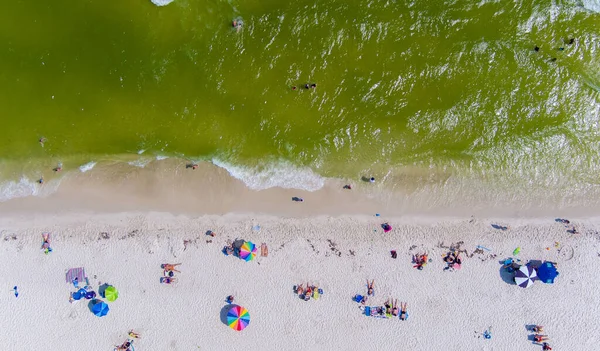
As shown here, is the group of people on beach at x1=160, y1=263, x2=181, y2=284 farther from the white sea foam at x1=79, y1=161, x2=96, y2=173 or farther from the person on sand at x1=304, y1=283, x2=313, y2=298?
the person on sand at x1=304, y1=283, x2=313, y2=298

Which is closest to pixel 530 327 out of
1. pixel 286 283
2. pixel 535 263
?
pixel 535 263

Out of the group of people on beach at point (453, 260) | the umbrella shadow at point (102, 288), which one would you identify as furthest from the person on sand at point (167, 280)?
the group of people on beach at point (453, 260)

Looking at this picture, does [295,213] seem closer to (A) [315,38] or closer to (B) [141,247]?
(B) [141,247]

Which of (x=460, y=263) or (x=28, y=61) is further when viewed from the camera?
(x=28, y=61)

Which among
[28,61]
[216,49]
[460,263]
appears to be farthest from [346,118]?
[28,61]

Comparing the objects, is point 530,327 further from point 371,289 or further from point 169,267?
point 169,267
